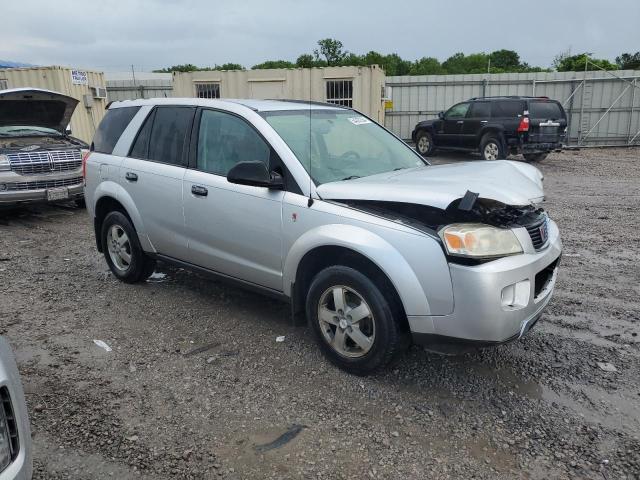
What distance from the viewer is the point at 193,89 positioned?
16969 mm

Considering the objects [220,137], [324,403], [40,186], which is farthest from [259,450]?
[40,186]

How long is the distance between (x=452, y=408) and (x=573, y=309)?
2041 millimetres

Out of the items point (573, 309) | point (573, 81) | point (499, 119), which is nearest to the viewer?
point (573, 309)

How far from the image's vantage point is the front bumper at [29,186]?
8.28m

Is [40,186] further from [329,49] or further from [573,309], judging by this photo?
[329,49]

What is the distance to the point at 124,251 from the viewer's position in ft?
17.6

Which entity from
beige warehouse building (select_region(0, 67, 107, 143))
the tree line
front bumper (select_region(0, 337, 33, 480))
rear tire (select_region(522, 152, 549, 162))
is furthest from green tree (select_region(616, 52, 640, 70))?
front bumper (select_region(0, 337, 33, 480))

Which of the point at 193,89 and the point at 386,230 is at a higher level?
the point at 193,89

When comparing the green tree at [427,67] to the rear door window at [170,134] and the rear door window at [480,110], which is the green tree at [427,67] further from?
the rear door window at [170,134]

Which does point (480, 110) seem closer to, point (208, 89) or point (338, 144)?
point (208, 89)

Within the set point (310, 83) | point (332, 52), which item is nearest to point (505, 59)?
point (332, 52)

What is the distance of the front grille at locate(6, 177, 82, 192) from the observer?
330 inches

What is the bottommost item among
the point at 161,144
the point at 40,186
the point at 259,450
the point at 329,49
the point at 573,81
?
the point at 259,450

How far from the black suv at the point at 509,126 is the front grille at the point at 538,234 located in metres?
12.0
